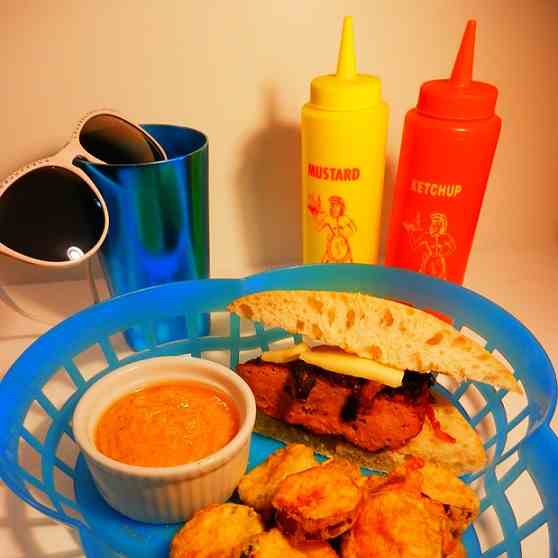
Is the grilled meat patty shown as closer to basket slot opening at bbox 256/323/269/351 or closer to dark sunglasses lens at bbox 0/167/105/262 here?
basket slot opening at bbox 256/323/269/351

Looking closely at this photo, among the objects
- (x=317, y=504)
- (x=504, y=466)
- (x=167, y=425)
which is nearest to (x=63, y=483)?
(x=167, y=425)

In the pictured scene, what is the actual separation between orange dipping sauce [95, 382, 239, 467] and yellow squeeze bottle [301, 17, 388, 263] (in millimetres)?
373

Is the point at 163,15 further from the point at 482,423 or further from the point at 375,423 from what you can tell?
the point at 482,423

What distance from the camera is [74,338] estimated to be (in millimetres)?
842

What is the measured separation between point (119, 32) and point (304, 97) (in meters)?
0.37

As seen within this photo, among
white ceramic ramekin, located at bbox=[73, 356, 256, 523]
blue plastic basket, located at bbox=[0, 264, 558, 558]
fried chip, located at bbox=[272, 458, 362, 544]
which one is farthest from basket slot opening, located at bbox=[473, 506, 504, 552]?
white ceramic ramekin, located at bbox=[73, 356, 256, 523]

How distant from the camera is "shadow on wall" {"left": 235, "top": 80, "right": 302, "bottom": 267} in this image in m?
1.11

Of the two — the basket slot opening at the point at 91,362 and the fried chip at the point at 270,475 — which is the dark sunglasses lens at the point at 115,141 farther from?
the fried chip at the point at 270,475

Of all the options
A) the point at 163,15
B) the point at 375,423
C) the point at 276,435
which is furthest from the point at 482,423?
the point at 163,15

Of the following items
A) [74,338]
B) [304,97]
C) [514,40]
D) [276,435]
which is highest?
[514,40]

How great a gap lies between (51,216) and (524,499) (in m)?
0.81

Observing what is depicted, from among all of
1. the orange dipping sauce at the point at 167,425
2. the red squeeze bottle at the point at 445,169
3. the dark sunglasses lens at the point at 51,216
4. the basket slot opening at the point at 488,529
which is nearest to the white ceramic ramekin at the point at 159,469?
the orange dipping sauce at the point at 167,425

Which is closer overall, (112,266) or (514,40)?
(112,266)

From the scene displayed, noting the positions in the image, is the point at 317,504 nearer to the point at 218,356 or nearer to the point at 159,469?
the point at 159,469
